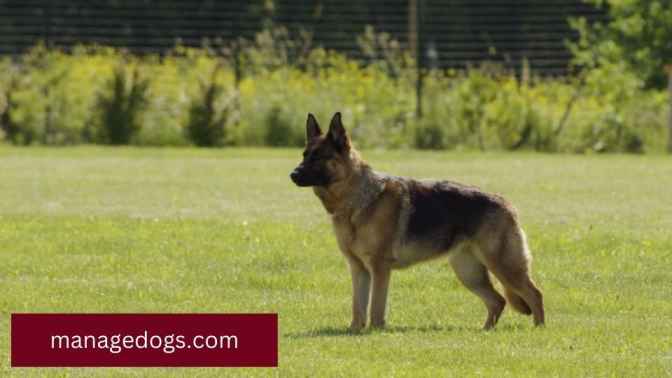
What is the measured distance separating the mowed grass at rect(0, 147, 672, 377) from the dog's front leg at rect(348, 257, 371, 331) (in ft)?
0.68

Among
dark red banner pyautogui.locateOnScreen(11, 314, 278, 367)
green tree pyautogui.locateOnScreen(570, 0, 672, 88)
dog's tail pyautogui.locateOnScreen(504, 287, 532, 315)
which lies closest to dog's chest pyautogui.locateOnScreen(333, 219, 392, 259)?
dog's tail pyautogui.locateOnScreen(504, 287, 532, 315)

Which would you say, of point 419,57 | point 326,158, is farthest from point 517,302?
point 419,57

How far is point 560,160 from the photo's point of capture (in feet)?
93.4

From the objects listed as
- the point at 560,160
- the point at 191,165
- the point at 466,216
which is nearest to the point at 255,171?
the point at 191,165

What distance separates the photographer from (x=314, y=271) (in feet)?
46.6

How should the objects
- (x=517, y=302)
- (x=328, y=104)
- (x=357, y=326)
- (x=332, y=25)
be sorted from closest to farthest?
(x=357, y=326) < (x=517, y=302) < (x=328, y=104) < (x=332, y=25)

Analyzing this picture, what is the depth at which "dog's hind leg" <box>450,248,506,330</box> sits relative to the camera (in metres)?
11.7

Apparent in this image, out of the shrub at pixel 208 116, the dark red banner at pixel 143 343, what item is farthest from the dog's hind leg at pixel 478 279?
the shrub at pixel 208 116

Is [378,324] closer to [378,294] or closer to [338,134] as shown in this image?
[378,294]

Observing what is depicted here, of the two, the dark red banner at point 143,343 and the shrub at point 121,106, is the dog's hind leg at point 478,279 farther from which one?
the shrub at point 121,106

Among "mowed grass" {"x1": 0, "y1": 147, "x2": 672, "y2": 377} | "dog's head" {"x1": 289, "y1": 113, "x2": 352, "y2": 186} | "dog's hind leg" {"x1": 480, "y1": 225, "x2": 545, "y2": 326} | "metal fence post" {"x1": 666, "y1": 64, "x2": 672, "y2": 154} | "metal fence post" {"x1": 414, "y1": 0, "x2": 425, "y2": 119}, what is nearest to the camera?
"mowed grass" {"x1": 0, "y1": 147, "x2": 672, "y2": 377}

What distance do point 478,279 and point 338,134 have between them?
4.89ft

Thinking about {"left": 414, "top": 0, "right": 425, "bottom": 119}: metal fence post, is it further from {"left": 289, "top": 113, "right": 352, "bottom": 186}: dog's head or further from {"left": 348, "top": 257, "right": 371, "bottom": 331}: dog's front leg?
{"left": 289, "top": 113, "right": 352, "bottom": 186}: dog's head

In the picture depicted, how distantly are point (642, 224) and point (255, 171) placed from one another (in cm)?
870
